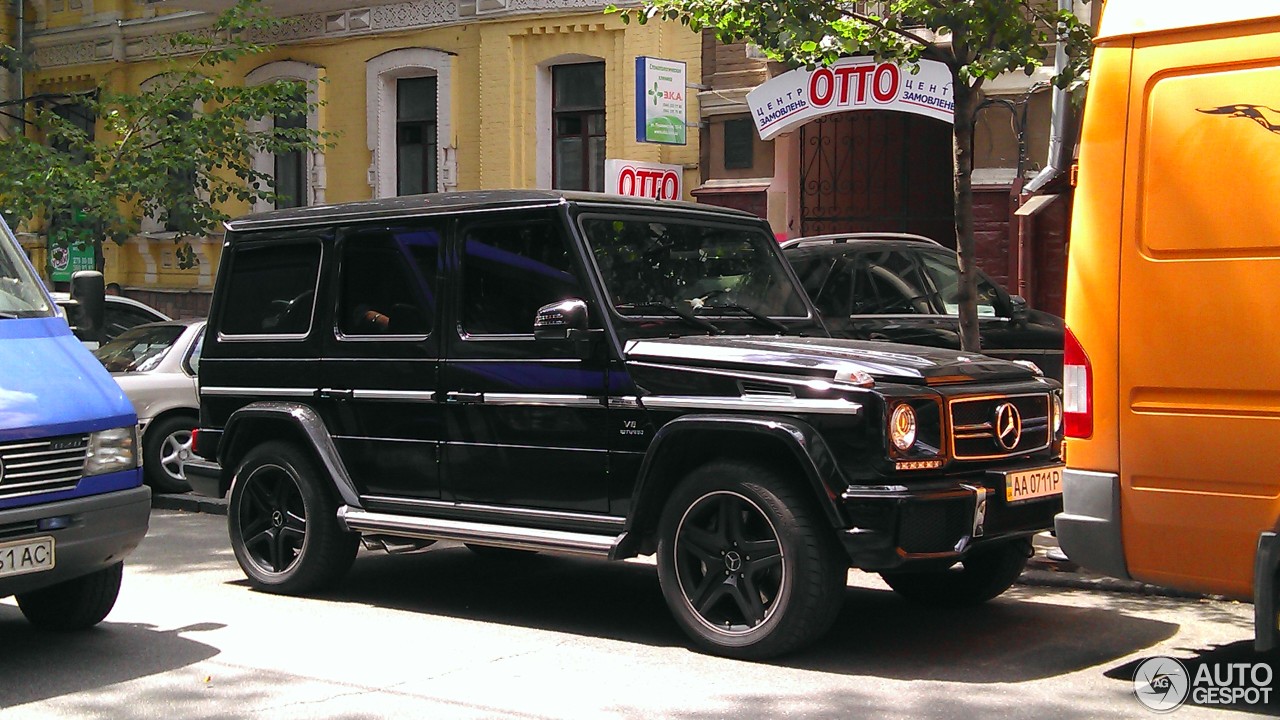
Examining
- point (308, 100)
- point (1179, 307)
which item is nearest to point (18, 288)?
point (1179, 307)

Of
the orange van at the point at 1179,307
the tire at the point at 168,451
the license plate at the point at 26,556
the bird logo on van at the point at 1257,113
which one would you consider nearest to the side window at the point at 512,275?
the license plate at the point at 26,556

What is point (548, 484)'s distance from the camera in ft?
25.2

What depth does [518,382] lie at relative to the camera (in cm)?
780

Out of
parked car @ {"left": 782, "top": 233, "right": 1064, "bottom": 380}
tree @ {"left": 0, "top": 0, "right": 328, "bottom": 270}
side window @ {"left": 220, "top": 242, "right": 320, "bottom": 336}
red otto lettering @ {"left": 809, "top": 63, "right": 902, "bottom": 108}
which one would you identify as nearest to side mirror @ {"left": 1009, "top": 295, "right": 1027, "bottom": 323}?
parked car @ {"left": 782, "top": 233, "right": 1064, "bottom": 380}

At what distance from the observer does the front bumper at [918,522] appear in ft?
21.4

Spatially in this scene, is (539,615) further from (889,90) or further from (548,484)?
(889,90)

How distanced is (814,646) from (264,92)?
15.0 metres

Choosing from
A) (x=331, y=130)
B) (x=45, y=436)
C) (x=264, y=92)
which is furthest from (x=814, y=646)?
(x=331, y=130)

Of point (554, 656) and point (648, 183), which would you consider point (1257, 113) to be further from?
point (648, 183)

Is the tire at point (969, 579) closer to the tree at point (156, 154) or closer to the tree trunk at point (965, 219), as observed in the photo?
the tree trunk at point (965, 219)

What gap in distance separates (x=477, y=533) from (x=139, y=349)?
289 inches

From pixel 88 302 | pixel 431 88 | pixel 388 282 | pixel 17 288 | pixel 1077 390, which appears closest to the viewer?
pixel 1077 390

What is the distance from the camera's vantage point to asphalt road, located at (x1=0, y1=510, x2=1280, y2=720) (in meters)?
6.26

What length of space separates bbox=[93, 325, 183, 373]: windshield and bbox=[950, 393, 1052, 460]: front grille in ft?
28.9
